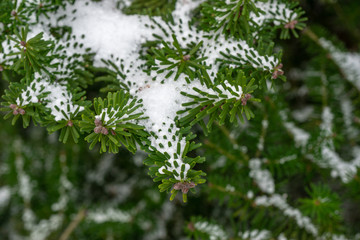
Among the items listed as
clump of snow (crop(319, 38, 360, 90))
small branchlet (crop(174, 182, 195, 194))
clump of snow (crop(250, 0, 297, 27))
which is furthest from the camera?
clump of snow (crop(319, 38, 360, 90))

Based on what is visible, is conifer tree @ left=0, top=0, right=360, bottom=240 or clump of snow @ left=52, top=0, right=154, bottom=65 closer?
conifer tree @ left=0, top=0, right=360, bottom=240

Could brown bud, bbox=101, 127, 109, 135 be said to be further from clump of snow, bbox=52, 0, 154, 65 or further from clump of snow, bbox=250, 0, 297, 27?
clump of snow, bbox=250, 0, 297, 27

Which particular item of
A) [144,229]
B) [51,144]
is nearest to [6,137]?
[51,144]

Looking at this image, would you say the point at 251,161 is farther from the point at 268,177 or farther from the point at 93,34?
the point at 93,34

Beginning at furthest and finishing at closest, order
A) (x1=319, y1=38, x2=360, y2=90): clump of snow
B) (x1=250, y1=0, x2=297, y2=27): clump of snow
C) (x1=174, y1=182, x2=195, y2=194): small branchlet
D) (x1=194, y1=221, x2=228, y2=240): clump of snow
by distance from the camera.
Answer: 1. (x1=319, y1=38, x2=360, y2=90): clump of snow
2. (x1=194, y1=221, x2=228, y2=240): clump of snow
3. (x1=250, y1=0, x2=297, y2=27): clump of snow
4. (x1=174, y1=182, x2=195, y2=194): small branchlet

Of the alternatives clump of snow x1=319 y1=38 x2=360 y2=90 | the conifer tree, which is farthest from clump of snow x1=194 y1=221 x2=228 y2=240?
clump of snow x1=319 y1=38 x2=360 y2=90

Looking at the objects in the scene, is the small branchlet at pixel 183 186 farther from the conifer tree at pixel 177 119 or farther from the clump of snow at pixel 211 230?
the clump of snow at pixel 211 230

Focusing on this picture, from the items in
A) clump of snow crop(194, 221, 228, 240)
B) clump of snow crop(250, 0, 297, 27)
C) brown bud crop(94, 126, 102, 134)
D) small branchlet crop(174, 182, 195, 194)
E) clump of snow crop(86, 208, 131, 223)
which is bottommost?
clump of snow crop(86, 208, 131, 223)

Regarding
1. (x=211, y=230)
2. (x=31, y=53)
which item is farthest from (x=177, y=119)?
(x=211, y=230)

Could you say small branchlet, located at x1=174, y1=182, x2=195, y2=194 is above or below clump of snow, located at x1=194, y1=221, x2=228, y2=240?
above
